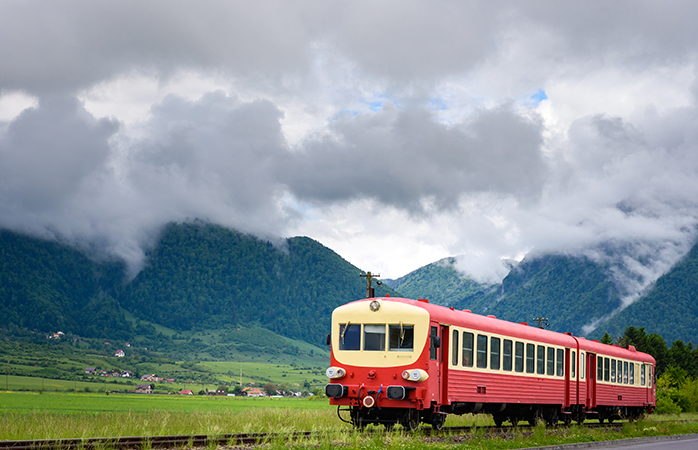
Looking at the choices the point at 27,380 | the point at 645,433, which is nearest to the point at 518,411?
the point at 645,433

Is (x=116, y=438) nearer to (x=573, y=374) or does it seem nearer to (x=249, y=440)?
(x=249, y=440)

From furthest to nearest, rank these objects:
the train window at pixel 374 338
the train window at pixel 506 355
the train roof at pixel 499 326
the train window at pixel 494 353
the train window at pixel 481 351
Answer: the train window at pixel 506 355, the train window at pixel 494 353, the train window at pixel 481 351, the train roof at pixel 499 326, the train window at pixel 374 338

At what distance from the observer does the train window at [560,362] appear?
109 ft

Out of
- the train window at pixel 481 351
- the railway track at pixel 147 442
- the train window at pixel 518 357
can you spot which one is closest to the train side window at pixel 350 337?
the railway track at pixel 147 442

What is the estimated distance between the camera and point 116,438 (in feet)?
62.1

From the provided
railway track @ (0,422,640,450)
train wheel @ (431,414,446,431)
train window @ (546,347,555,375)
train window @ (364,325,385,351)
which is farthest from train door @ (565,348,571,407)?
train window @ (364,325,385,351)

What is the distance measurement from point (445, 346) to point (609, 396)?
Answer: 18.7 m

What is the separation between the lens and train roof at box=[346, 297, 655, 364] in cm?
2439

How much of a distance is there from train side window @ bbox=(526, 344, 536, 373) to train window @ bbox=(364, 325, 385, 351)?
8.78m

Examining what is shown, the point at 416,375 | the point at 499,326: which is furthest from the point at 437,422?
the point at 499,326

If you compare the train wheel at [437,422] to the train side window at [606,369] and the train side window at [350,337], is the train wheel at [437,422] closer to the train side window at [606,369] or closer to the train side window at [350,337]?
the train side window at [350,337]

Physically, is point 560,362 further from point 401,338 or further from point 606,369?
point 401,338

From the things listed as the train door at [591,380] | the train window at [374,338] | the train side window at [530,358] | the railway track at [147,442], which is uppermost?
the train window at [374,338]

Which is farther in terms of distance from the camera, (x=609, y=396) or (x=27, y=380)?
(x=27, y=380)
